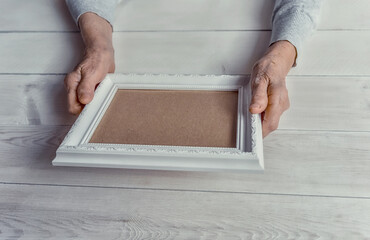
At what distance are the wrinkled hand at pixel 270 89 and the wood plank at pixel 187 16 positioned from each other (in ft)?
0.88

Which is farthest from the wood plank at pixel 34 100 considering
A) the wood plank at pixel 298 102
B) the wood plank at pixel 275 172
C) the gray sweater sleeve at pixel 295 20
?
the gray sweater sleeve at pixel 295 20

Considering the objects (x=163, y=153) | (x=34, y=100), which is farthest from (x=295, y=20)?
(x=34, y=100)

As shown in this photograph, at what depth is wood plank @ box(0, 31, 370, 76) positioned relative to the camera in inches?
43.8

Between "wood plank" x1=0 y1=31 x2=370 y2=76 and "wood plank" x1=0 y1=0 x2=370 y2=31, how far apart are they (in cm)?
4

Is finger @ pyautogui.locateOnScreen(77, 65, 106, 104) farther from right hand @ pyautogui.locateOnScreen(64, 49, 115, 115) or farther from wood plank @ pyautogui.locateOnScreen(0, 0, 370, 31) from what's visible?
wood plank @ pyautogui.locateOnScreen(0, 0, 370, 31)

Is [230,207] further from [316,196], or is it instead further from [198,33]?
[198,33]

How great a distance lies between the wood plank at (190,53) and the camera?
111 cm

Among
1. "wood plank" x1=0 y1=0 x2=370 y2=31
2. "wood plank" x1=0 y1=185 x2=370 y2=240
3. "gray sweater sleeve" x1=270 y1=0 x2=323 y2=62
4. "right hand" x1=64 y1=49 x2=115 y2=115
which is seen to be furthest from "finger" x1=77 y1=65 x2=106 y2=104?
"gray sweater sleeve" x1=270 y1=0 x2=323 y2=62

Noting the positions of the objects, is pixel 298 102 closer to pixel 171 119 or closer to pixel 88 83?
pixel 171 119

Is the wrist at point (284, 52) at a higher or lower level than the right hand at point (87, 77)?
higher

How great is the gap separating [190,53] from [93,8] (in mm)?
337

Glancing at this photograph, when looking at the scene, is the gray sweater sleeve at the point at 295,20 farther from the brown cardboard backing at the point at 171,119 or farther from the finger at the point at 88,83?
the finger at the point at 88,83

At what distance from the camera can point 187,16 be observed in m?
1.32

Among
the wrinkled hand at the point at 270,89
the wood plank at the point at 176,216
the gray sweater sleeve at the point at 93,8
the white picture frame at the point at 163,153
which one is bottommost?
the wood plank at the point at 176,216
